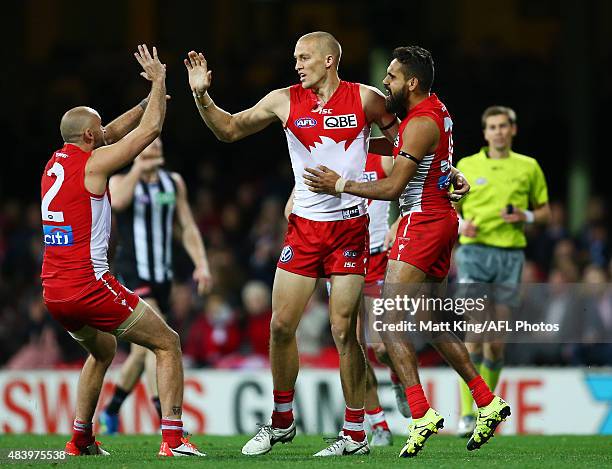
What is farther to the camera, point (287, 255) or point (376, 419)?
point (376, 419)

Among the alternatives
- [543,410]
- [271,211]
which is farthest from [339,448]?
[271,211]

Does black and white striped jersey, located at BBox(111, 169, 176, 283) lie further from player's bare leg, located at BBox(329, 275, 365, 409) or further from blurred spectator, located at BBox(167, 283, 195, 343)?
blurred spectator, located at BBox(167, 283, 195, 343)

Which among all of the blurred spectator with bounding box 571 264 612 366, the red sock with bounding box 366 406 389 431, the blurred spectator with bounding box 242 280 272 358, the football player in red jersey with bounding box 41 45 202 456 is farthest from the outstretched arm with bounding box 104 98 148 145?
the blurred spectator with bounding box 571 264 612 366

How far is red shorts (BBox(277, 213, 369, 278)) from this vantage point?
8.88m

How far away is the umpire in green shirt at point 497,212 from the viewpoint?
36.9 feet

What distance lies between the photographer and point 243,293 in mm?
16188

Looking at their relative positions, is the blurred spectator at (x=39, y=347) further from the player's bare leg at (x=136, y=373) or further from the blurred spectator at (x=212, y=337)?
the player's bare leg at (x=136, y=373)

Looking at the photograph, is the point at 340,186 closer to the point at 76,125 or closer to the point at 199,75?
the point at 199,75

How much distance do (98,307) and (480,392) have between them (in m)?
2.60

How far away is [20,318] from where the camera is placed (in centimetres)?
1659

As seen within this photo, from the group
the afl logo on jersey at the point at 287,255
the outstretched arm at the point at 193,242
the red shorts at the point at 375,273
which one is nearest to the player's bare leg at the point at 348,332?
the afl logo on jersey at the point at 287,255

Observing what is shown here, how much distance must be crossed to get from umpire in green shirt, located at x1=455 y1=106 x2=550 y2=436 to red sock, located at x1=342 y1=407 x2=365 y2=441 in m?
2.42

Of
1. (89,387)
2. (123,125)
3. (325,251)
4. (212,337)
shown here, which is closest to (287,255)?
(325,251)

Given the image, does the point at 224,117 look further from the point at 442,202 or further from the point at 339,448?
the point at 339,448
